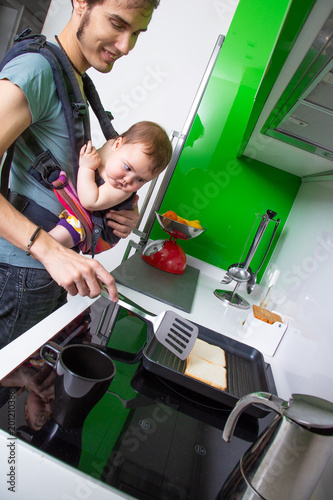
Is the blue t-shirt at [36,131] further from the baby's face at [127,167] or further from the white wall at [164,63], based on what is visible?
the white wall at [164,63]

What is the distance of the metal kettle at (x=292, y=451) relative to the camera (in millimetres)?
317

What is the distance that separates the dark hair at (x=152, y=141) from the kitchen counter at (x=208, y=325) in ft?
1.33

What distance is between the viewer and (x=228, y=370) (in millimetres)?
714

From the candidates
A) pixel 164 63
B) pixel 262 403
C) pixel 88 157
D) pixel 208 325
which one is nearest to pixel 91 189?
pixel 88 157

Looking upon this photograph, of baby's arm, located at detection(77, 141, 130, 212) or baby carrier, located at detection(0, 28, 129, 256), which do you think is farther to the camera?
baby's arm, located at detection(77, 141, 130, 212)

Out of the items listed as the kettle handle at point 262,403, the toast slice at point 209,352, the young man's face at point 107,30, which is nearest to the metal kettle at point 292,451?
the kettle handle at point 262,403

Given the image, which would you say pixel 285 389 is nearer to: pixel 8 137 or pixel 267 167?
pixel 8 137

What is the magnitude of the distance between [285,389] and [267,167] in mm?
1149

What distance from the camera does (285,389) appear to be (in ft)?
2.49

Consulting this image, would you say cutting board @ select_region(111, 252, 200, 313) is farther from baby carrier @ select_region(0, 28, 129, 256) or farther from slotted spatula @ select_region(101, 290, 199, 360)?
slotted spatula @ select_region(101, 290, 199, 360)

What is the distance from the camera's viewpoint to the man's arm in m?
0.61

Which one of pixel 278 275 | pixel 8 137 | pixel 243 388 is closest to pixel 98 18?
pixel 8 137

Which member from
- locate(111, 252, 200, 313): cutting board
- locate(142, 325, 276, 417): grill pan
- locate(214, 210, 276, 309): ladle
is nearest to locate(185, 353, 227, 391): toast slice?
locate(142, 325, 276, 417): grill pan

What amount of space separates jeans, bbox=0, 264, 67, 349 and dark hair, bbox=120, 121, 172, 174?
454 millimetres
